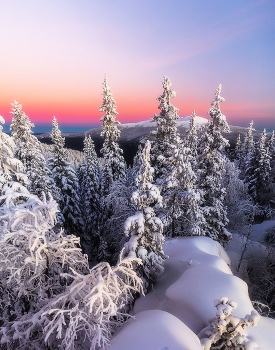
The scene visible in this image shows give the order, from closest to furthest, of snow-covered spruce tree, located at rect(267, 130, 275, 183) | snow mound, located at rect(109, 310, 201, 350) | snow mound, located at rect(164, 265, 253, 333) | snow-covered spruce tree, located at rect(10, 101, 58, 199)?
snow mound, located at rect(109, 310, 201, 350) → snow mound, located at rect(164, 265, 253, 333) → snow-covered spruce tree, located at rect(10, 101, 58, 199) → snow-covered spruce tree, located at rect(267, 130, 275, 183)

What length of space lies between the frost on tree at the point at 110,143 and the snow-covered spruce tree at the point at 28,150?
6213 mm

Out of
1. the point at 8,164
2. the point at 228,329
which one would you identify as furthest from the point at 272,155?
the point at 8,164

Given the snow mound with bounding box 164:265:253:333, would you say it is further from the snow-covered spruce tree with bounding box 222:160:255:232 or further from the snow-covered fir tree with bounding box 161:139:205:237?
the snow-covered spruce tree with bounding box 222:160:255:232

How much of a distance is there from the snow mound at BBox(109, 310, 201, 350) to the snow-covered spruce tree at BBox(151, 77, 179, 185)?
33.8 ft

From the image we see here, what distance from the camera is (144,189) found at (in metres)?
11.0

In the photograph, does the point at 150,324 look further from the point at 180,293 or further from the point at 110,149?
the point at 110,149

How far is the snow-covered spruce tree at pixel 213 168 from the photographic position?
53.7 feet

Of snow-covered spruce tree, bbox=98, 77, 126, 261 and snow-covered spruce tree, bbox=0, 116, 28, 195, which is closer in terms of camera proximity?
snow-covered spruce tree, bbox=0, 116, 28, 195

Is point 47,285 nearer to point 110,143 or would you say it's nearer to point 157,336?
point 157,336

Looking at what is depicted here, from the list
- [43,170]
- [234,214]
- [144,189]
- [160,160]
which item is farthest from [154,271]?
[234,214]

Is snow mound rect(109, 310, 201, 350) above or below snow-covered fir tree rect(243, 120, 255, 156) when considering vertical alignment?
below

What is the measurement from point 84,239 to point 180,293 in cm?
2059

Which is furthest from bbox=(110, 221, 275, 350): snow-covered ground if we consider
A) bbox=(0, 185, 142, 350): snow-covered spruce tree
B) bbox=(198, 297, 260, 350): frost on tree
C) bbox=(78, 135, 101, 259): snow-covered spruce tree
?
bbox=(78, 135, 101, 259): snow-covered spruce tree

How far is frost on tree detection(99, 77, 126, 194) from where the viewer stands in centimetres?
2172
